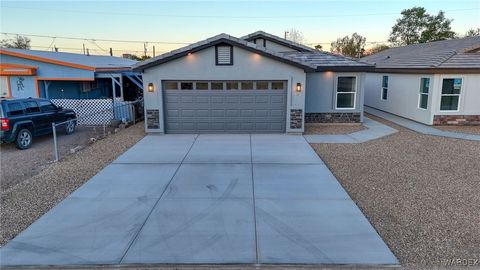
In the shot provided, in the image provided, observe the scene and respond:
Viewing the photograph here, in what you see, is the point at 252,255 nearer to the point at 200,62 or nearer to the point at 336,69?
the point at 200,62

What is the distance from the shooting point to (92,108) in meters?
16.1

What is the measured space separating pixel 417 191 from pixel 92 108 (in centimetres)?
1456

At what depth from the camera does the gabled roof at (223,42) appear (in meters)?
12.3

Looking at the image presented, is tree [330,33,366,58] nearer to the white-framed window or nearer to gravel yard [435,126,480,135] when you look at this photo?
the white-framed window

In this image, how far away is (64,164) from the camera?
30.4ft

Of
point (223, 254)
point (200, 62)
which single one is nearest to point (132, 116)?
point (200, 62)

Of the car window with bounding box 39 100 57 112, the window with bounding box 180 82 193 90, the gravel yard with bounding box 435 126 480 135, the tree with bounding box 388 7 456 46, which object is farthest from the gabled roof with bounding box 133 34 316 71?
the tree with bounding box 388 7 456 46

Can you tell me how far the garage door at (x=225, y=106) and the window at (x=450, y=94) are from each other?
7.29 metres

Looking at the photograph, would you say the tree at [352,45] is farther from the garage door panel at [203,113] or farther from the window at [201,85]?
the garage door panel at [203,113]

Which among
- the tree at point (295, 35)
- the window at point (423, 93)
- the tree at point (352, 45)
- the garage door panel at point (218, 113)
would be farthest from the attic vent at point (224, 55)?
the tree at point (352, 45)

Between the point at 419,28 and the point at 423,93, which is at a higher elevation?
the point at 419,28

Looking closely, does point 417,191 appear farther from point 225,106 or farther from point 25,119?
point 25,119

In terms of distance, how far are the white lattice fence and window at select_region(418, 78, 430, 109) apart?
14793mm

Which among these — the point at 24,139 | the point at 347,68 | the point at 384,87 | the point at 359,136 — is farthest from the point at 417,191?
the point at 384,87
